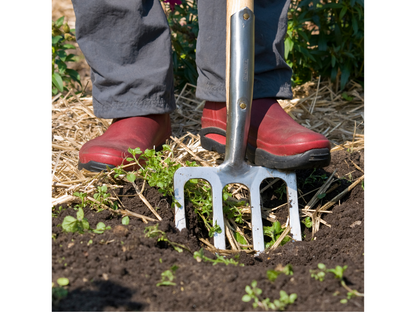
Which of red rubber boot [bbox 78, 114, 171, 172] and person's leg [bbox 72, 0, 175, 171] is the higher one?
person's leg [bbox 72, 0, 175, 171]

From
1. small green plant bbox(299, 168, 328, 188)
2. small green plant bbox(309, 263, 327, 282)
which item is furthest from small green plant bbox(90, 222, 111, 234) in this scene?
small green plant bbox(299, 168, 328, 188)

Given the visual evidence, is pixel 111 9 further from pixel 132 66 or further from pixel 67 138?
pixel 67 138

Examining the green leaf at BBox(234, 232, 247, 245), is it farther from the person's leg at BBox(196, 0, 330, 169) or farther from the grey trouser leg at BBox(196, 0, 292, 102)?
the grey trouser leg at BBox(196, 0, 292, 102)

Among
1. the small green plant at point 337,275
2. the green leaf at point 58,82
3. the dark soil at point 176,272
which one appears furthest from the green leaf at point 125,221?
the green leaf at point 58,82

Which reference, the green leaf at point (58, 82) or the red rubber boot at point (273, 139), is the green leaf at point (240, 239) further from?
the green leaf at point (58, 82)

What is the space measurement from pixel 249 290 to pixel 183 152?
3.25 feet

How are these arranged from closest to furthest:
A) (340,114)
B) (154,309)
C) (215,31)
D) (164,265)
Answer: (154,309) → (164,265) → (215,31) → (340,114)

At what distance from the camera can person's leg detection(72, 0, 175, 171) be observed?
1.69 m

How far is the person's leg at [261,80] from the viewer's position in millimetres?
1527

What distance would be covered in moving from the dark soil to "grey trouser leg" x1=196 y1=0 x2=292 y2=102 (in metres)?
0.61

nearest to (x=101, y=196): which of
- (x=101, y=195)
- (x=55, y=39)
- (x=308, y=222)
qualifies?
(x=101, y=195)

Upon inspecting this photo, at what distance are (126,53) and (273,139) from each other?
2.42ft
